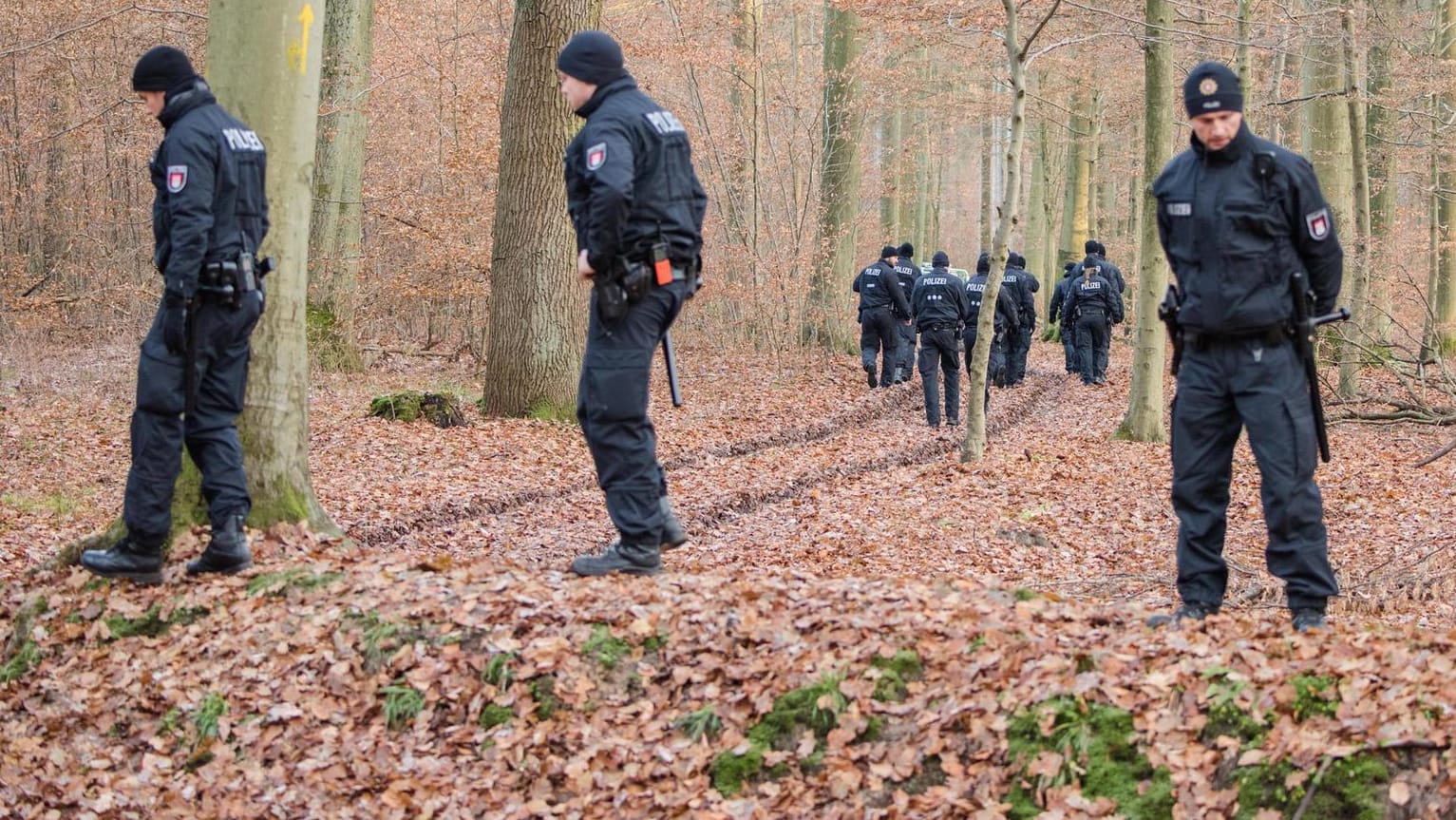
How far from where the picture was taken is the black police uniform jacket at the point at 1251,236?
529 cm

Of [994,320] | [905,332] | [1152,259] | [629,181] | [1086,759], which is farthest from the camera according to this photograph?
[905,332]

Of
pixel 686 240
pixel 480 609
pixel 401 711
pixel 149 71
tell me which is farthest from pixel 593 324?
pixel 149 71

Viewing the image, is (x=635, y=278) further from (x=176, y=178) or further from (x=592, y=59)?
(x=176, y=178)

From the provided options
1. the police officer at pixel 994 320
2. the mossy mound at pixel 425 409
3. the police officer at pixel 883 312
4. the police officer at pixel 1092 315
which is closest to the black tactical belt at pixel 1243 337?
the mossy mound at pixel 425 409

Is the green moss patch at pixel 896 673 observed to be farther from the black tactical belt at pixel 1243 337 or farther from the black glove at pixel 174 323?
the black glove at pixel 174 323

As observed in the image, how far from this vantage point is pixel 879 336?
19.7 metres

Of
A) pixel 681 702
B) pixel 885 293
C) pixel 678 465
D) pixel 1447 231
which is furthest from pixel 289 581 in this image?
pixel 1447 231

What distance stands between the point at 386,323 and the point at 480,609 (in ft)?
63.7

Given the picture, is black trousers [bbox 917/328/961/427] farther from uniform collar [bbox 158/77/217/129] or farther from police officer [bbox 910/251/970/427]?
uniform collar [bbox 158/77/217/129]

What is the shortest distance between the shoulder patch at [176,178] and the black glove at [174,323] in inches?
18.4

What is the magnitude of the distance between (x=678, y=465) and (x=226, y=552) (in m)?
6.63

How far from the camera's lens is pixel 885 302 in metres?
19.5

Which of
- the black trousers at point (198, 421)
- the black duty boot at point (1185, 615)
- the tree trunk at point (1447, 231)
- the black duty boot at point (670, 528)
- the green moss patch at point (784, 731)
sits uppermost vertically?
the tree trunk at point (1447, 231)

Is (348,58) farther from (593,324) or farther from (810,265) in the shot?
(593,324)
